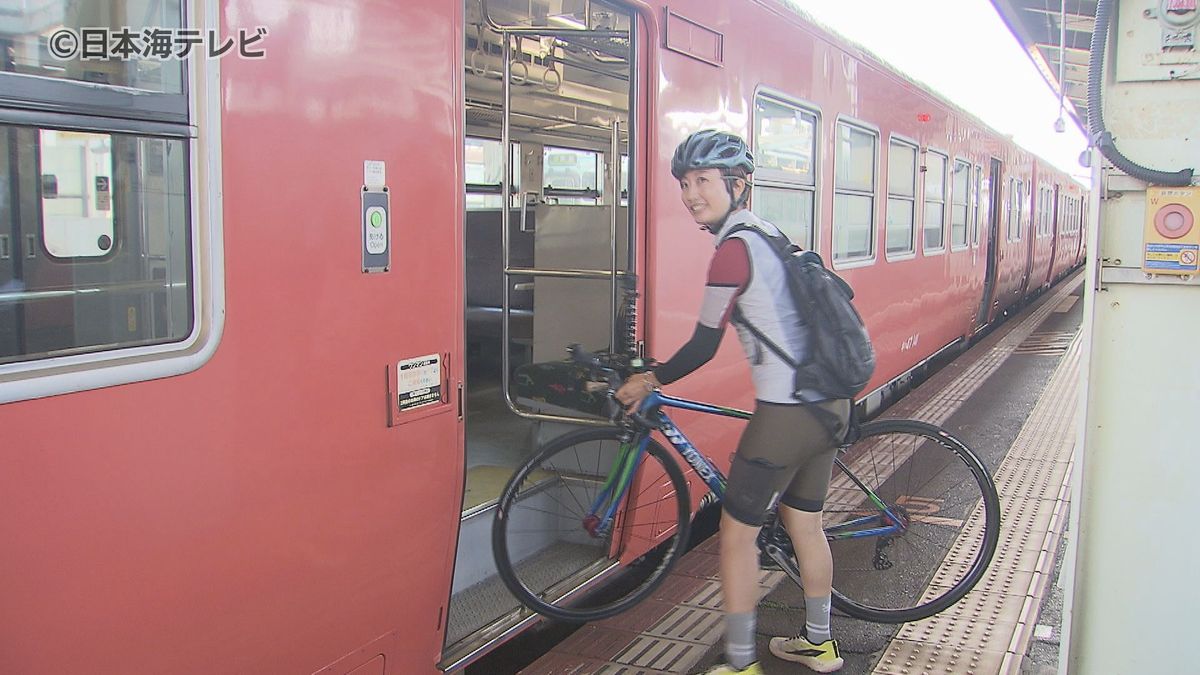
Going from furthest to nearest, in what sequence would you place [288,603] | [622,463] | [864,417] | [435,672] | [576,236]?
[864,417] → [576,236] → [622,463] → [435,672] → [288,603]

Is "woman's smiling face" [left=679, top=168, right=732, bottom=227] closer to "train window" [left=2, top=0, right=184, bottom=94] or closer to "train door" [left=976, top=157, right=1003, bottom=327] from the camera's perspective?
"train window" [left=2, top=0, right=184, bottom=94]

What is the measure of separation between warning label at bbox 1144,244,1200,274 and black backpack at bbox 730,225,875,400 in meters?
0.83

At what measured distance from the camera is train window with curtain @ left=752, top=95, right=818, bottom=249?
492 centimetres

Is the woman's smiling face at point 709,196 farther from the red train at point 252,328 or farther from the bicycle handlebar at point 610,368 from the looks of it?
the red train at point 252,328

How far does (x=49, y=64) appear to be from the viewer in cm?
182

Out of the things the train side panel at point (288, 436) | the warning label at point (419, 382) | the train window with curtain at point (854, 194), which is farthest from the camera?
the train window with curtain at point (854, 194)

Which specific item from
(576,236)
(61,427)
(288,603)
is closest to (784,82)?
(576,236)

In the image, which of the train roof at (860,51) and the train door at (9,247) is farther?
the train roof at (860,51)

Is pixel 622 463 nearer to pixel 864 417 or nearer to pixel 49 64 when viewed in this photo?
pixel 49 64

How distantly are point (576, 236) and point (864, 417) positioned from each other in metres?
4.13

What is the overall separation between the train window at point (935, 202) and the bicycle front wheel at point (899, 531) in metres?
4.53

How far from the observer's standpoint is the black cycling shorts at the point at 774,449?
3037mm

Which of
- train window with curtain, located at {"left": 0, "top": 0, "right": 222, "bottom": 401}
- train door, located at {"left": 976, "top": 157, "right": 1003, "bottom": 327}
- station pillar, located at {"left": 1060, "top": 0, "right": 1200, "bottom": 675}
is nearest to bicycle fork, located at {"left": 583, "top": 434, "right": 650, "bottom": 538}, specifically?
station pillar, located at {"left": 1060, "top": 0, "right": 1200, "bottom": 675}

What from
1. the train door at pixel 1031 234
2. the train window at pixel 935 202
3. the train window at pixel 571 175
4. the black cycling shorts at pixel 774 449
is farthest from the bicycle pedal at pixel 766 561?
the train door at pixel 1031 234
